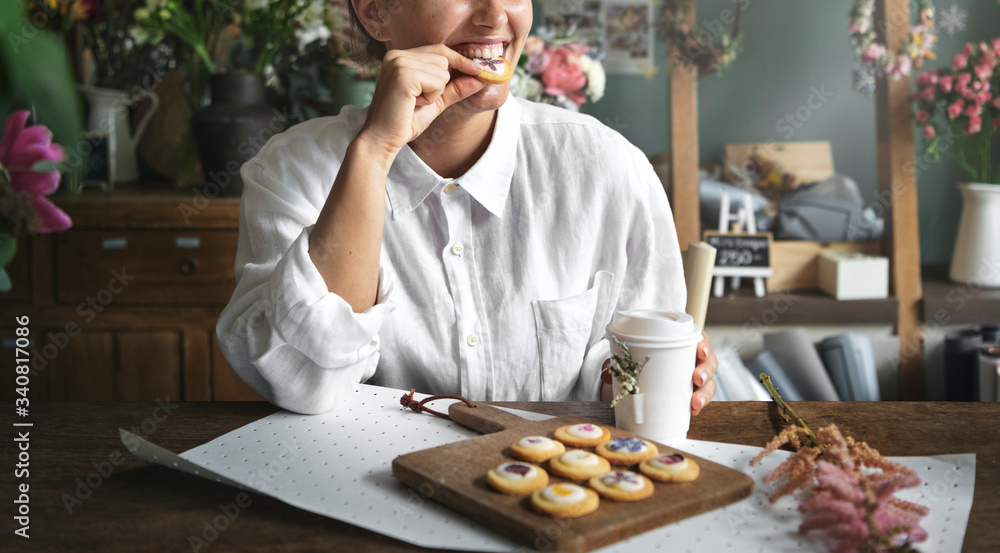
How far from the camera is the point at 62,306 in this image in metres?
→ 2.34

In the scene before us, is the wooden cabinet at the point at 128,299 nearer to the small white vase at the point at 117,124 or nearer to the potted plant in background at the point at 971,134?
the small white vase at the point at 117,124

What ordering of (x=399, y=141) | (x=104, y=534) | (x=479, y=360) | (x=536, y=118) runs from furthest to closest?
(x=536, y=118) < (x=479, y=360) < (x=399, y=141) < (x=104, y=534)

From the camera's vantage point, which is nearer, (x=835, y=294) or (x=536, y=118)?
(x=536, y=118)

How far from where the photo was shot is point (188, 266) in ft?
7.53

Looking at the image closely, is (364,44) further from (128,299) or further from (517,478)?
(128,299)

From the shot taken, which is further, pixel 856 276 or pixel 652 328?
pixel 856 276

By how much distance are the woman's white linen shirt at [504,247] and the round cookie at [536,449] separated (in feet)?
1.47

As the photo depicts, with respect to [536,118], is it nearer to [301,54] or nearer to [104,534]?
[104,534]

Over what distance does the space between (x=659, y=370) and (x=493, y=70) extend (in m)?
0.55

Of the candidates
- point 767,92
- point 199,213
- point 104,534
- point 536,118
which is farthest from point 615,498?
point 767,92

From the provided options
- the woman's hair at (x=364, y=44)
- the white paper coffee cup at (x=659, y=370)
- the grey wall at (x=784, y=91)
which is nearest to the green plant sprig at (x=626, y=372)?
the white paper coffee cup at (x=659, y=370)

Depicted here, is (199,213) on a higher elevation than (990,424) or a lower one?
higher

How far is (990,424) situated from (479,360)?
67 cm

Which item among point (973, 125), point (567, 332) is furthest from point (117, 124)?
point (973, 125)
